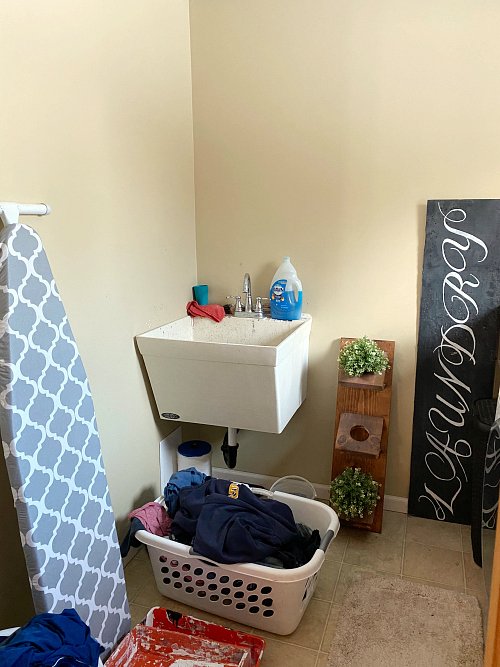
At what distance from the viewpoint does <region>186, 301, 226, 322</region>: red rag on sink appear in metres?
2.53

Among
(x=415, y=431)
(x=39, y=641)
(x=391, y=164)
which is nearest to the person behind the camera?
(x=39, y=641)

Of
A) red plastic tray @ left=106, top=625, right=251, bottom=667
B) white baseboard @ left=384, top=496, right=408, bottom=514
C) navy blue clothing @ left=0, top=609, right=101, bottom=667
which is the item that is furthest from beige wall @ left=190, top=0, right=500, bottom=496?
navy blue clothing @ left=0, top=609, right=101, bottom=667

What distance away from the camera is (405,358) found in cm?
239

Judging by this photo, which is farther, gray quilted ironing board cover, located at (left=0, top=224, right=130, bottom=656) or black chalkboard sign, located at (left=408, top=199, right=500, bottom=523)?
black chalkboard sign, located at (left=408, top=199, right=500, bottom=523)

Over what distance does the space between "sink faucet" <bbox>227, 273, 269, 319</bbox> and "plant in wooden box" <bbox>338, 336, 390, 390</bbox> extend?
48 centimetres

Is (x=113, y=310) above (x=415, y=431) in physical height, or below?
above

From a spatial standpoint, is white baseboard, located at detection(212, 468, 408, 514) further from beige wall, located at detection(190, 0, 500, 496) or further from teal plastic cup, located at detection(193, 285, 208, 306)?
teal plastic cup, located at detection(193, 285, 208, 306)

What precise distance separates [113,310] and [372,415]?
4.14 feet

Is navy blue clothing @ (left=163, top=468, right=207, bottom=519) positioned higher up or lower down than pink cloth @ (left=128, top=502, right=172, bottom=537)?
higher up

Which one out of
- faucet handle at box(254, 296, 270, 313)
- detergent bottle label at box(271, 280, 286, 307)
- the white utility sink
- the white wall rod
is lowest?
the white utility sink

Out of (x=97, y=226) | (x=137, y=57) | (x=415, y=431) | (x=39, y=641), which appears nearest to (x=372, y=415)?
(x=415, y=431)

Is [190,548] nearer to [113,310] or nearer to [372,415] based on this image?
[113,310]

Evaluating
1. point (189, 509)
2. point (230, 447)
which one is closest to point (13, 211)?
point (189, 509)

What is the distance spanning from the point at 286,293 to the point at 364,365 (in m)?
0.50
